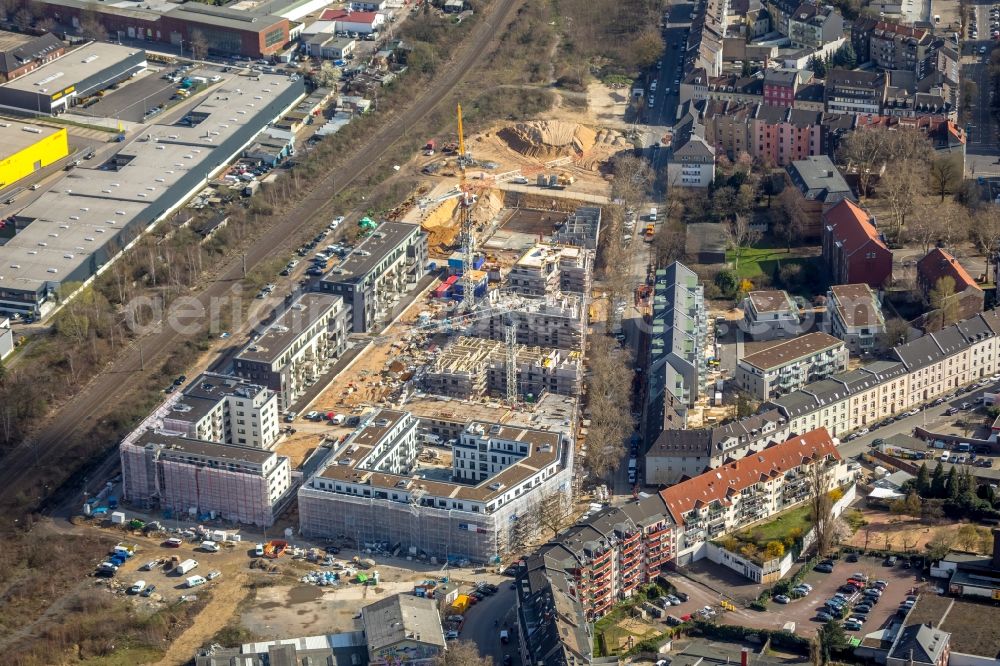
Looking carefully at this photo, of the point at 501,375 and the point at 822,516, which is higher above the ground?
the point at 501,375

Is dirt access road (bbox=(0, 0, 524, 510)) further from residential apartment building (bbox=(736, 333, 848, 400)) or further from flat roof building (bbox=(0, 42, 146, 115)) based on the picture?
residential apartment building (bbox=(736, 333, 848, 400))

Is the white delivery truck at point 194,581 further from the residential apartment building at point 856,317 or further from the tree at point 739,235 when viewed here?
the tree at point 739,235

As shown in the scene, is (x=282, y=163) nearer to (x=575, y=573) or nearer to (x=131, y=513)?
(x=131, y=513)

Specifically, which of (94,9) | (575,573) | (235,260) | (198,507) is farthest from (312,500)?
(94,9)

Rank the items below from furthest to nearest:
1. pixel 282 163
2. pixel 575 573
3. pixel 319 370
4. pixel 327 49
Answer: pixel 327 49, pixel 282 163, pixel 319 370, pixel 575 573

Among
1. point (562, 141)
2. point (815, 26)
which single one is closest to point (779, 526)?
point (562, 141)

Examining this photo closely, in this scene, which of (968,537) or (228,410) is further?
(228,410)

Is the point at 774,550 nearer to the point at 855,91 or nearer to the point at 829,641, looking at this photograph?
the point at 829,641
